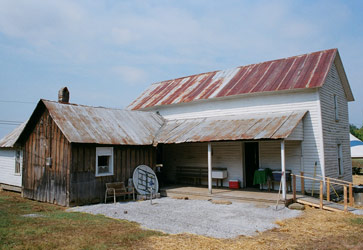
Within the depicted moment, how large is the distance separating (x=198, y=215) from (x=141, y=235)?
319cm

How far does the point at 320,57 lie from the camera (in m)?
16.0

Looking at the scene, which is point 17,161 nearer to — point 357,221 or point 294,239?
point 294,239

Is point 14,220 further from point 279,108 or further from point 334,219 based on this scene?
point 279,108

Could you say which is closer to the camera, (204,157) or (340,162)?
(340,162)

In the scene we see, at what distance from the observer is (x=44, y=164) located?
44.7 ft

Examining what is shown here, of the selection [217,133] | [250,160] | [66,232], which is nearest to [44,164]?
[66,232]

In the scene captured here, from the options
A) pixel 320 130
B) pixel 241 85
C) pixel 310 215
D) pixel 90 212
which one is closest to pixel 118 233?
pixel 90 212

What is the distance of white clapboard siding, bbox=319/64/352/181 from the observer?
14359mm

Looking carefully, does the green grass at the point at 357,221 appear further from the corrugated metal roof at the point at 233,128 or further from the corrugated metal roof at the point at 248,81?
the corrugated metal roof at the point at 248,81

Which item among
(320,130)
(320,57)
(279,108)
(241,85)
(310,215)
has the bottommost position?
(310,215)

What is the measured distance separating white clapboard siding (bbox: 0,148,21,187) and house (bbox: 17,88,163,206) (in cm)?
405

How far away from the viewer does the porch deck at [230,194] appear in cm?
1268

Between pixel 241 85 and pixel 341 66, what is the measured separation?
5278 mm

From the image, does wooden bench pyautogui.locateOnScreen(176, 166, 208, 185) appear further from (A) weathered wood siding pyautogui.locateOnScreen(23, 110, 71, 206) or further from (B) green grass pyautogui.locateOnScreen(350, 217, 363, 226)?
(B) green grass pyautogui.locateOnScreen(350, 217, 363, 226)
